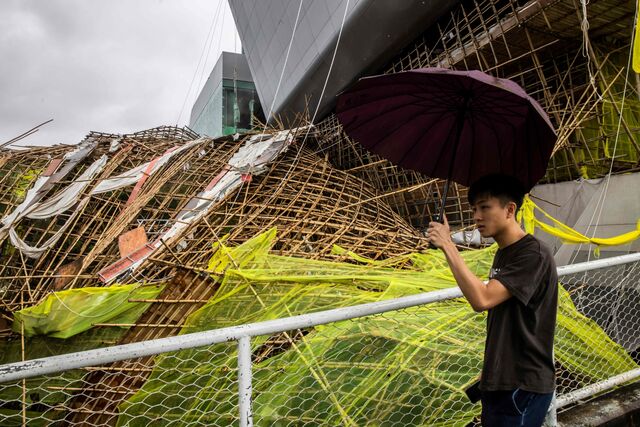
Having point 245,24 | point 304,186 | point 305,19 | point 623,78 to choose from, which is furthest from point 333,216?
point 245,24

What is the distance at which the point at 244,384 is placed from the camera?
1409 mm

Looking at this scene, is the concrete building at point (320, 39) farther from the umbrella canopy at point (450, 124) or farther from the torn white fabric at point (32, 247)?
the umbrella canopy at point (450, 124)

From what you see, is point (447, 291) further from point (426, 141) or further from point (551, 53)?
point (551, 53)

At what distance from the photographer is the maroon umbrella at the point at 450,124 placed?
163 centimetres

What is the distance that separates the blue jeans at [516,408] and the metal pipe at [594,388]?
0.95m

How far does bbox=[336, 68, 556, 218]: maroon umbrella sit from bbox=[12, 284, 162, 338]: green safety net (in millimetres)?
2359

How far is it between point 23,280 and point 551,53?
343 inches

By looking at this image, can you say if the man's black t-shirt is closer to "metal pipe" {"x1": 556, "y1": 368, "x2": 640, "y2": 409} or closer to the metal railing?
the metal railing

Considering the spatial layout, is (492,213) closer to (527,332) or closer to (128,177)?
(527,332)

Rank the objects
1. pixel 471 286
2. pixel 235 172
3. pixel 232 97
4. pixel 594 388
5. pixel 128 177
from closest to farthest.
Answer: pixel 471 286, pixel 594 388, pixel 235 172, pixel 128 177, pixel 232 97

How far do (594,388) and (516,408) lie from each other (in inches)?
57.5

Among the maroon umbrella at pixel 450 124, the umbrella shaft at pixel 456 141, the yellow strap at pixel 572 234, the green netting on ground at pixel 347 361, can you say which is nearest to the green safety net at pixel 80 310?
the green netting on ground at pixel 347 361

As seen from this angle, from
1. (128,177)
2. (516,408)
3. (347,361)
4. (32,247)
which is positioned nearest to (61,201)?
(32,247)

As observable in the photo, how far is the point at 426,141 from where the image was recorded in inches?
80.2
